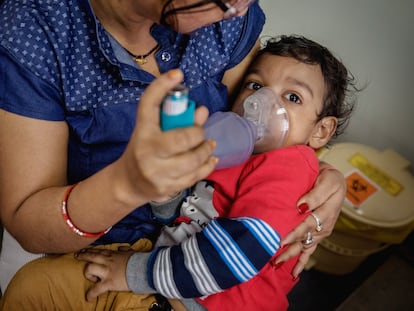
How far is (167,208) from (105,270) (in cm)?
29

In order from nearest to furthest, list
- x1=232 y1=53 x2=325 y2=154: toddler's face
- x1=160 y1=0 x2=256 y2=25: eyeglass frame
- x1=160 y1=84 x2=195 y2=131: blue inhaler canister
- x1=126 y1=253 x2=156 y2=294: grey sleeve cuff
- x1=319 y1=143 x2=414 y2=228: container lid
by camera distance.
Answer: x1=160 y1=84 x2=195 y2=131: blue inhaler canister, x1=160 y1=0 x2=256 y2=25: eyeglass frame, x1=126 y1=253 x2=156 y2=294: grey sleeve cuff, x1=232 y1=53 x2=325 y2=154: toddler's face, x1=319 y1=143 x2=414 y2=228: container lid

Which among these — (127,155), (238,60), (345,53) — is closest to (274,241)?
(127,155)

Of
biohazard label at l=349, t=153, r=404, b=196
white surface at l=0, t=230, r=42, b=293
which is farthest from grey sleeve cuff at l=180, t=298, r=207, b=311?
biohazard label at l=349, t=153, r=404, b=196

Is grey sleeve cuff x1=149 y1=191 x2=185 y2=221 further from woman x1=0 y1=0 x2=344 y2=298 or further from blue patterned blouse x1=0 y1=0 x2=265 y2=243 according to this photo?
woman x1=0 y1=0 x2=344 y2=298

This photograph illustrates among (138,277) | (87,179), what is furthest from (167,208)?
(87,179)

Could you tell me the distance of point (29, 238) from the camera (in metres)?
1.01

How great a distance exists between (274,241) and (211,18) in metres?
0.63

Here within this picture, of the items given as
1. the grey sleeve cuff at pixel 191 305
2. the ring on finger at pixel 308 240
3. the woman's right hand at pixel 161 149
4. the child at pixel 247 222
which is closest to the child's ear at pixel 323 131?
the child at pixel 247 222

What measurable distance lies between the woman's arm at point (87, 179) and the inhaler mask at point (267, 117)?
0.61m

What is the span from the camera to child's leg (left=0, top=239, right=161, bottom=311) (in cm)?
117

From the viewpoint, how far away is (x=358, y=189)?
82.2 inches

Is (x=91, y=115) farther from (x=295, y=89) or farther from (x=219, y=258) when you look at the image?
(x=295, y=89)

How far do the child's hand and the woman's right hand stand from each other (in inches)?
21.7

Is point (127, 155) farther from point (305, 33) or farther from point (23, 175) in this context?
point (305, 33)
